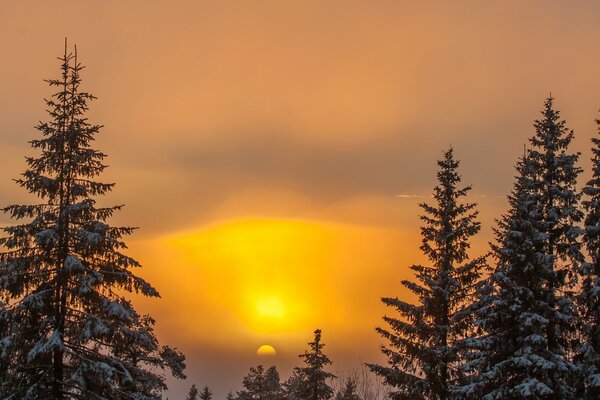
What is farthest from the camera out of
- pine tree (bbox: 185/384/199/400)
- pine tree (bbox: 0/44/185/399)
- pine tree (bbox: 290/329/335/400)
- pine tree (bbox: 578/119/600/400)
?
pine tree (bbox: 185/384/199/400)

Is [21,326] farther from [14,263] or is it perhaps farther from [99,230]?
[99,230]

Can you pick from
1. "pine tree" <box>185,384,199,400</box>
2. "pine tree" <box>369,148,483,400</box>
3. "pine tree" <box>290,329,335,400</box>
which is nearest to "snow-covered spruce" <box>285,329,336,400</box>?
"pine tree" <box>290,329,335,400</box>

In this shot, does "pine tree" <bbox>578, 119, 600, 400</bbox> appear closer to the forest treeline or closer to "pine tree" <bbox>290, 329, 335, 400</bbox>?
the forest treeline

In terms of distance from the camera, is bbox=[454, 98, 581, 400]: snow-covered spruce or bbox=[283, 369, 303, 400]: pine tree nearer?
bbox=[454, 98, 581, 400]: snow-covered spruce

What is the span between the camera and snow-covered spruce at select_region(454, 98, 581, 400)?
70.8ft

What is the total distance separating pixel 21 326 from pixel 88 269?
8.03ft

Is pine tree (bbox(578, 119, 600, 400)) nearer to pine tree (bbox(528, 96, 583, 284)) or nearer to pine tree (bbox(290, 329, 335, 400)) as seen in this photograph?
pine tree (bbox(528, 96, 583, 284))

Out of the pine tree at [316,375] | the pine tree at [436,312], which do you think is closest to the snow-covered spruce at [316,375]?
the pine tree at [316,375]

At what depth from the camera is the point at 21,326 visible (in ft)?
55.1

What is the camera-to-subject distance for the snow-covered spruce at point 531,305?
70.8ft

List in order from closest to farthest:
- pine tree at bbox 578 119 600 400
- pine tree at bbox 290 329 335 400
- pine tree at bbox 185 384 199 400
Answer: pine tree at bbox 578 119 600 400 → pine tree at bbox 290 329 335 400 → pine tree at bbox 185 384 199 400

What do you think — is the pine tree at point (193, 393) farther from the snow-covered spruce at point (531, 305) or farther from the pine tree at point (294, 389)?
the snow-covered spruce at point (531, 305)

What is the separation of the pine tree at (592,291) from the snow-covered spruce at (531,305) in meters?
0.78

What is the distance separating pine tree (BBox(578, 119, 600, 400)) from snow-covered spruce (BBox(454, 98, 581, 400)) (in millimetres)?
778
